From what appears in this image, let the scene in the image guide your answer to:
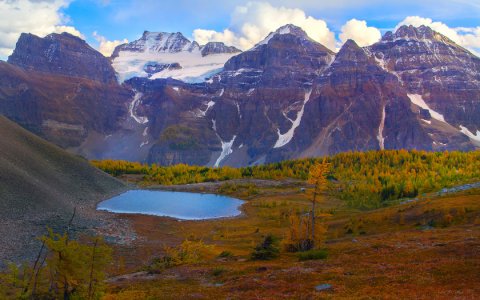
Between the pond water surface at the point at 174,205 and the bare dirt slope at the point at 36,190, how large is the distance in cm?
598

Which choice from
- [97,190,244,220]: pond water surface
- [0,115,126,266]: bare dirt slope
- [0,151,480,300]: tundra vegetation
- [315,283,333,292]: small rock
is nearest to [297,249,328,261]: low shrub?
[0,151,480,300]: tundra vegetation

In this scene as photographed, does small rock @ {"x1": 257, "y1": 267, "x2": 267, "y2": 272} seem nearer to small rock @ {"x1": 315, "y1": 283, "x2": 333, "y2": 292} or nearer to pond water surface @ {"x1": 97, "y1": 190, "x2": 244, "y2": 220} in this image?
small rock @ {"x1": 315, "y1": 283, "x2": 333, "y2": 292}

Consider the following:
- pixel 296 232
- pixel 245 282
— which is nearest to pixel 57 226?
pixel 296 232

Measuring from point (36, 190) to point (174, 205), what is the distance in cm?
5477

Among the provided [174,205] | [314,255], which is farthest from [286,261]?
[174,205]

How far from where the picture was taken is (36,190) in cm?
9362

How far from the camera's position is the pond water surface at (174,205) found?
124m

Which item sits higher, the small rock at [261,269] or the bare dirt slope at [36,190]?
the bare dirt slope at [36,190]

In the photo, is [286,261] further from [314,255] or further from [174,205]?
[174,205]

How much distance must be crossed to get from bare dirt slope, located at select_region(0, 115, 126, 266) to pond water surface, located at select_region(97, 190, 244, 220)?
5980 millimetres

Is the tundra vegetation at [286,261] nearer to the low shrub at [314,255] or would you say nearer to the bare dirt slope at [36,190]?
the low shrub at [314,255]

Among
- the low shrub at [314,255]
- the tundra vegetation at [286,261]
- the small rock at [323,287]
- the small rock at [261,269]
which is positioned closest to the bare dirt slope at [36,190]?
the tundra vegetation at [286,261]

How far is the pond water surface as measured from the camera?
406ft

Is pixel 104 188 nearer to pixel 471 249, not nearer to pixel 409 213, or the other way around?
pixel 409 213
